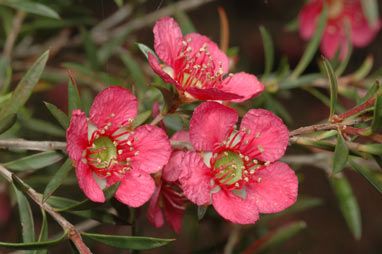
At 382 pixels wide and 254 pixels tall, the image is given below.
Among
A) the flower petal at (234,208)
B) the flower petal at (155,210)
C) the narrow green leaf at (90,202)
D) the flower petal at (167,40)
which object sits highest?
the flower petal at (167,40)

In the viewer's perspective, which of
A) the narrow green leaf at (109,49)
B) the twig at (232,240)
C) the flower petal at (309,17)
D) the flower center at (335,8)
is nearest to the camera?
the twig at (232,240)

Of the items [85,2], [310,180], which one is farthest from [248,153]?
[310,180]

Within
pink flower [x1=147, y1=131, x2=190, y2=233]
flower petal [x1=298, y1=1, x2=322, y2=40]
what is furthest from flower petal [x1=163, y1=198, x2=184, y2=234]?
flower petal [x1=298, y1=1, x2=322, y2=40]

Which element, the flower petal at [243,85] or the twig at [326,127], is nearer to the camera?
the twig at [326,127]

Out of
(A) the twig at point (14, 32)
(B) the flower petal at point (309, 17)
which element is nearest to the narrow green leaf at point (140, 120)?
(A) the twig at point (14, 32)

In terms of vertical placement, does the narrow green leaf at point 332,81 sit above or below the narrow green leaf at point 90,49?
above

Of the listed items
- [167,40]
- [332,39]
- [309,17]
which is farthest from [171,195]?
[332,39]

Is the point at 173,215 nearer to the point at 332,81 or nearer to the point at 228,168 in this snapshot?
the point at 228,168

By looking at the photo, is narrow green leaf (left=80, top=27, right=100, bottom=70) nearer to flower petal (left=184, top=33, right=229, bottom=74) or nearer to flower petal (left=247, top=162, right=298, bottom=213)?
Answer: flower petal (left=184, top=33, right=229, bottom=74)

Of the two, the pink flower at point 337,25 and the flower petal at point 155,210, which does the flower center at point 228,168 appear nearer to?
the flower petal at point 155,210
